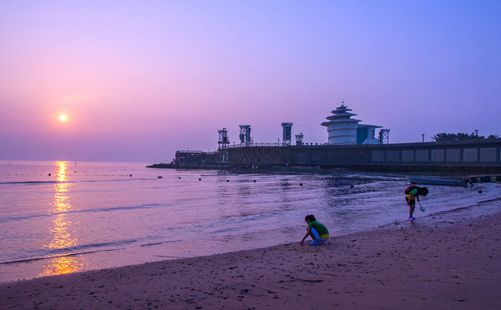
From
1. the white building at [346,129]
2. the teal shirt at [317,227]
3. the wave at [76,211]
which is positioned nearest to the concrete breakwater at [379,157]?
the white building at [346,129]

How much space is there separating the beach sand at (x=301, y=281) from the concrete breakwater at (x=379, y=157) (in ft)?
177

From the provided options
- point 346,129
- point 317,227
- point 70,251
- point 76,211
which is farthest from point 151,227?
point 346,129

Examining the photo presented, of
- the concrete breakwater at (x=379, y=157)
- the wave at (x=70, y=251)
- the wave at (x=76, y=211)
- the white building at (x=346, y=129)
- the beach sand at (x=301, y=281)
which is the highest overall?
the white building at (x=346, y=129)

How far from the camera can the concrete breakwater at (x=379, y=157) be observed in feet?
200

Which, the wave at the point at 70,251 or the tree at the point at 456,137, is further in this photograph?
the tree at the point at 456,137

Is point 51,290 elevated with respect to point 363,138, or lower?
lower

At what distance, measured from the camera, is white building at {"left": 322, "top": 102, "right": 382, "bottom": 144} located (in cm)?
10069

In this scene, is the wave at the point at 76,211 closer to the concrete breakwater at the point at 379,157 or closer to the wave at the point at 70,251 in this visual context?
the wave at the point at 70,251

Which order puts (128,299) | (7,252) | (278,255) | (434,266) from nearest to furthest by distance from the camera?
(128,299) → (434,266) → (278,255) → (7,252)

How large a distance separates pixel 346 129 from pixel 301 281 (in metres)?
95.7

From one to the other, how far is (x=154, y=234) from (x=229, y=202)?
507 inches

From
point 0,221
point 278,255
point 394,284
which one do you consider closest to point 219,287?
point 394,284

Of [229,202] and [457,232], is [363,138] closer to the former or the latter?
[229,202]

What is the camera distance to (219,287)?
7668 millimetres
